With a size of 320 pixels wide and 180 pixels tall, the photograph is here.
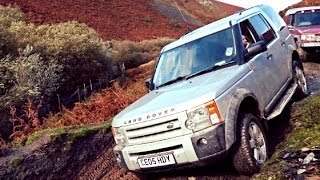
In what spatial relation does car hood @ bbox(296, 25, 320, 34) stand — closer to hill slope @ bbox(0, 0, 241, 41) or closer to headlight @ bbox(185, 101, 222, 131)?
headlight @ bbox(185, 101, 222, 131)

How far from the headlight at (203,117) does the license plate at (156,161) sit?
412 millimetres

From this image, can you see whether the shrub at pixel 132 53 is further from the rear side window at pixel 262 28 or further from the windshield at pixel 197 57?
the windshield at pixel 197 57

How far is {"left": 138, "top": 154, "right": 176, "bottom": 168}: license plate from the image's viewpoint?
4797 millimetres

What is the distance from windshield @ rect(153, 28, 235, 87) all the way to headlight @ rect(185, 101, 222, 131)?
1.30 m

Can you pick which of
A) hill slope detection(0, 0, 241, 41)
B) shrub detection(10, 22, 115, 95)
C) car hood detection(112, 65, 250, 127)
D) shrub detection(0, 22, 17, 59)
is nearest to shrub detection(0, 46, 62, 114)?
shrub detection(0, 22, 17, 59)

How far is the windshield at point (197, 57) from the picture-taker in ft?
19.7

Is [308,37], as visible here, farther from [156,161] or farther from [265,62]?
[156,161]

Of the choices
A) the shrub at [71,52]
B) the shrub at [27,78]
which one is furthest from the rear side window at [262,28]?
the shrub at [71,52]

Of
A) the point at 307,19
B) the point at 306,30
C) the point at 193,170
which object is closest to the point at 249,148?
the point at 193,170

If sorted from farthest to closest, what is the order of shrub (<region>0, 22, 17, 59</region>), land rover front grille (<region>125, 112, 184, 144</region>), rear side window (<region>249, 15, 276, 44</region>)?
1. shrub (<region>0, 22, 17, 59</region>)
2. rear side window (<region>249, 15, 276, 44</region>)
3. land rover front grille (<region>125, 112, 184, 144</region>)

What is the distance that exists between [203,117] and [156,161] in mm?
734

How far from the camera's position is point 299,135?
19.1 feet

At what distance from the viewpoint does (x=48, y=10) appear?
37.6 metres

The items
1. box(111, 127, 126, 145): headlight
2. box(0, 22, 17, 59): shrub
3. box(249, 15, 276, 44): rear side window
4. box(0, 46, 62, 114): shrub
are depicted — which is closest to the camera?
box(111, 127, 126, 145): headlight
